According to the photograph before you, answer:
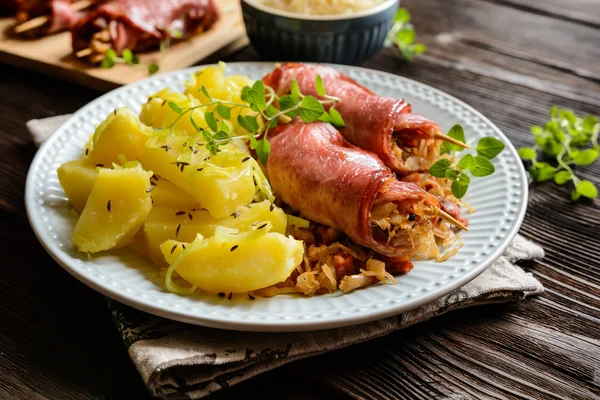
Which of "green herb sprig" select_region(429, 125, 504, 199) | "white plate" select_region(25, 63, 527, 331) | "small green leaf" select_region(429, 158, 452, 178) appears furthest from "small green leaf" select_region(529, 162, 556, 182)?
"small green leaf" select_region(429, 158, 452, 178)

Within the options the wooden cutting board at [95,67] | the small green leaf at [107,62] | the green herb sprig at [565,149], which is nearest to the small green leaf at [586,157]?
the green herb sprig at [565,149]

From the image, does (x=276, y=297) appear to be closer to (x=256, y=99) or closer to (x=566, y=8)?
(x=256, y=99)

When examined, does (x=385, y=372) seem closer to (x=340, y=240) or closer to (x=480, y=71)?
(x=340, y=240)

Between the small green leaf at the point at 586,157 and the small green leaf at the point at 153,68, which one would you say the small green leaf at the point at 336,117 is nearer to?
the small green leaf at the point at 586,157

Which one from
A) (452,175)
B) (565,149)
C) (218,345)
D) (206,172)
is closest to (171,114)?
(206,172)

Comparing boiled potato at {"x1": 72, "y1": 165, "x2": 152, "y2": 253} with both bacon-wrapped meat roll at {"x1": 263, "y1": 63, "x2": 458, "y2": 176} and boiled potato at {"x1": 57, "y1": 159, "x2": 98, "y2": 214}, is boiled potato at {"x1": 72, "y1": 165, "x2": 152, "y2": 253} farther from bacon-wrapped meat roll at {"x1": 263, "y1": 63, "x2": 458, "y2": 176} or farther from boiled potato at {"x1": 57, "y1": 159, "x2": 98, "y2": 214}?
bacon-wrapped meat roll at {"x1": 263, "y1": 63, "x2": 458, "y2": 176}

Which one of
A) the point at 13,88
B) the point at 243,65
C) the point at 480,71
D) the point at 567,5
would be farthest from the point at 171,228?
the point at 567,5
